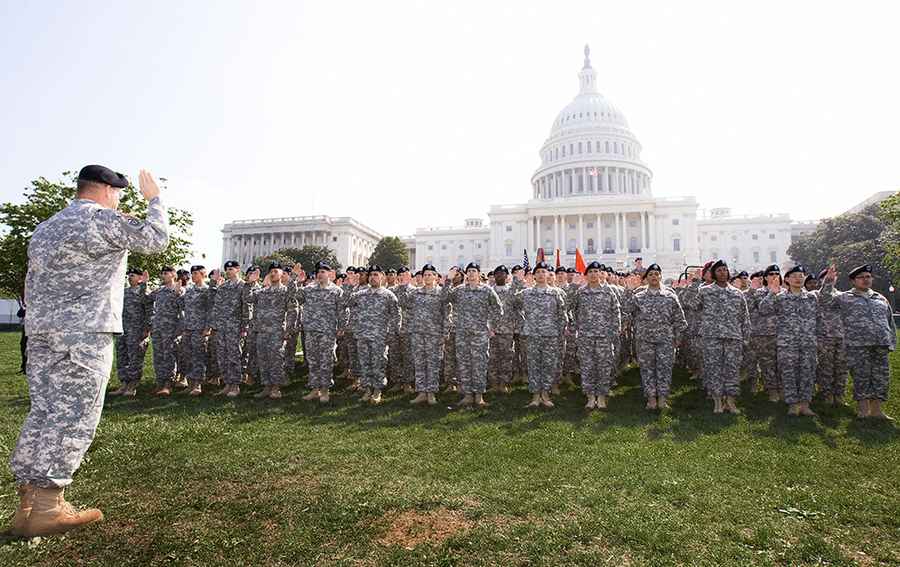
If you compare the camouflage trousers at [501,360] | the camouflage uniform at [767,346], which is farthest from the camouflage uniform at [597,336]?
the camouflage uniform at [767,346]

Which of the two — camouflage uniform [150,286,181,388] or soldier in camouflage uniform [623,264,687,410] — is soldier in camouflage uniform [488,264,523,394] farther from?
camouflage uniform [150,286,181,388]

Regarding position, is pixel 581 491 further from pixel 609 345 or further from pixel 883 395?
pixel 883 395

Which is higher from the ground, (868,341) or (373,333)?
(373,333)

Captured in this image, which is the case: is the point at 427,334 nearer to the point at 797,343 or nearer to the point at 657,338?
the point at 657,338

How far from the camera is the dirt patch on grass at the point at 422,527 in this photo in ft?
12.0

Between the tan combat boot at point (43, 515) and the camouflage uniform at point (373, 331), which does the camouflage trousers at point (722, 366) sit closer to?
the camouflage uniform at point (373, 331)

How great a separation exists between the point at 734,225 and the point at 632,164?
1904cm

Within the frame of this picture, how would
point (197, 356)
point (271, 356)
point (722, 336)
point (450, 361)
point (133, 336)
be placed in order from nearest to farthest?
point (722, 336) < point (271, 356) < point (197, 356) < point (133, 336) < point (450, 361)

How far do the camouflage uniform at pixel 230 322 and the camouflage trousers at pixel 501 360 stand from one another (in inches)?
195

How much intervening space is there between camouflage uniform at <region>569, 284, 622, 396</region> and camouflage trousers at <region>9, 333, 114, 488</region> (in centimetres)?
686

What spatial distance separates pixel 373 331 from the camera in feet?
29.2

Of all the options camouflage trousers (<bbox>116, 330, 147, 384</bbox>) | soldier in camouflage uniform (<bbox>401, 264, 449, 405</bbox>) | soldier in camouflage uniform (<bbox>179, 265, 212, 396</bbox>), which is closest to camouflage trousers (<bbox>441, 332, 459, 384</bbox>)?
soldier in camouflage uniform (<bbox>401, 264, 449, 405</bbox>)

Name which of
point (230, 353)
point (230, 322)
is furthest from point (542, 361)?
point (230, 322)

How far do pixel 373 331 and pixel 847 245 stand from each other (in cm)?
5279
